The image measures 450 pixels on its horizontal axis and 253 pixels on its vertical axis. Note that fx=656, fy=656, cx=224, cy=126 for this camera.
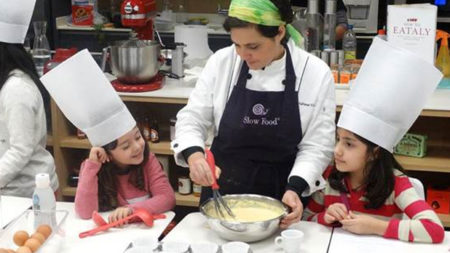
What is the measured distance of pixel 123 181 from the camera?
2.12 meters

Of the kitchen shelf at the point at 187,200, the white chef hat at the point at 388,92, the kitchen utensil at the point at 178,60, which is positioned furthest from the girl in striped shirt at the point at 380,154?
the kitchen utensil at the point at 178,60

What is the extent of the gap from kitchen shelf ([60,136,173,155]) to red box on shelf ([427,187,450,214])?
4.12ft

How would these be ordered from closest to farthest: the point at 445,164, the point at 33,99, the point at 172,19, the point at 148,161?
the point at 148,161 < the point at 33,99 < the point at 445,164 < the point at 172,19

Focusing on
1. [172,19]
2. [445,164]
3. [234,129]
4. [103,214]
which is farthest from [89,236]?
[172,19]

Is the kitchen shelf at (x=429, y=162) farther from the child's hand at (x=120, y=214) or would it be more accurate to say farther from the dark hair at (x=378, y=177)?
the child's hand at (x=120, y=214)

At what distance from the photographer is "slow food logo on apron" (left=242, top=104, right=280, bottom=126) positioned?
2.00 m

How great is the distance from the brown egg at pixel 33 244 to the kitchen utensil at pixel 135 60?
1.48 metres

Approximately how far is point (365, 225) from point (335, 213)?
90 millimetres

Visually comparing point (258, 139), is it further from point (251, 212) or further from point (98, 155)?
point (98, 155)

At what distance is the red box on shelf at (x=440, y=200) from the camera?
9.99ft

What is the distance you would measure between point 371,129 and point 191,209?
5.54ft

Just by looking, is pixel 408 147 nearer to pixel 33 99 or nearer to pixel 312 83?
pixel 312 83

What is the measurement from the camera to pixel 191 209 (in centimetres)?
334

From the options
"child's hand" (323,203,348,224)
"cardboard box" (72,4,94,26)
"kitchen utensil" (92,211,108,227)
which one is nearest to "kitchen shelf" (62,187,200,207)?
"kitchen utensil" (92,211,108,227)
